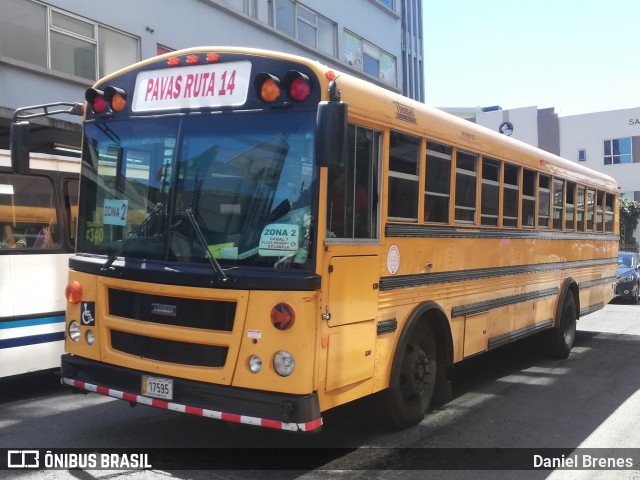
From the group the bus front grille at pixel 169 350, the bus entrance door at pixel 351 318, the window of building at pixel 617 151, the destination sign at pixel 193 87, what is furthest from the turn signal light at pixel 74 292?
the window of building at pixel 617 151

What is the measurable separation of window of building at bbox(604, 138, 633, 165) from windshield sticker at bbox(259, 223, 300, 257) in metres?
47.8

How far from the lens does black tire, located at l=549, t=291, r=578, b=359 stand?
9445 mm

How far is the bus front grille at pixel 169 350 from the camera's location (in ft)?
14.8

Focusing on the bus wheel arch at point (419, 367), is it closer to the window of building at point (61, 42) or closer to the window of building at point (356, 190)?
the window of building at point (356, 190)

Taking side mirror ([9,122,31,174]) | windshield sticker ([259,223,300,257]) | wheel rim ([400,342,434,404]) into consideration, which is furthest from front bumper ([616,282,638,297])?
side mirror ([9,122,31,174])

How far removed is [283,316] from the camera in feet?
14.1

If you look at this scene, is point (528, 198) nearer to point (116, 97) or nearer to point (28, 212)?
point (116, 97)

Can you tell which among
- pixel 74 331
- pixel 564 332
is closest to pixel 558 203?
pixel 564 332

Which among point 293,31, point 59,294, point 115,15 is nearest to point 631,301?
point 293,31

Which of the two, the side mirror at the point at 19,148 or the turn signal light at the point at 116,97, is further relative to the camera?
the side mirror at the point at 19,148

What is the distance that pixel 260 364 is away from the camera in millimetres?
4348

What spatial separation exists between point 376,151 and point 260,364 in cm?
187

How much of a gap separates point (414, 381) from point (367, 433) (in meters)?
0.61

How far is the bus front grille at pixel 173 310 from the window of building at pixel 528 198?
4.82 meters
